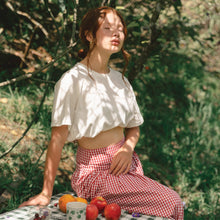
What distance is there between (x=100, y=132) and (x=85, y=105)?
0.21 meters

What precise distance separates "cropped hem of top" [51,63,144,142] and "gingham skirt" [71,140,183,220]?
0.57ft

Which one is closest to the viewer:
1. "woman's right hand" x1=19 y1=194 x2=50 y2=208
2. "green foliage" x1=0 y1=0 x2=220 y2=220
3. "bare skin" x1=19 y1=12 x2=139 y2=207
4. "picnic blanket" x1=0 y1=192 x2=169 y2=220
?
"picnic blanket" x1=0 y1=192 x2=169 y2=220

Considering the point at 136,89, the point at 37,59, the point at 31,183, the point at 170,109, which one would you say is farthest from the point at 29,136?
the point at 170,109

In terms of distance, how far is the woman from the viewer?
197cm

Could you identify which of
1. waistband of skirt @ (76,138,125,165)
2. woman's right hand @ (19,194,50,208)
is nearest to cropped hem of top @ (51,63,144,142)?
waistband of skirt @ (76,138,125,165)

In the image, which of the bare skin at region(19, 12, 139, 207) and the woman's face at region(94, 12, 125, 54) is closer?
the bare skin at region(19, 12, 139, 207)

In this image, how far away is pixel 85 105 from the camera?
205 cm

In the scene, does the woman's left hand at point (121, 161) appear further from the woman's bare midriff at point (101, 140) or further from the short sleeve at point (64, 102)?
the short sleeve at point (64, 102)

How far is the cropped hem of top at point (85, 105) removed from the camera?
6.53 ft

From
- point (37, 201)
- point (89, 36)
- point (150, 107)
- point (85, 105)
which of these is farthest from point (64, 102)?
point (150, 107)

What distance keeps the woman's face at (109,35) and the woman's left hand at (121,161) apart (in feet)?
2.21

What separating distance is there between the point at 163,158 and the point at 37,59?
1.93m

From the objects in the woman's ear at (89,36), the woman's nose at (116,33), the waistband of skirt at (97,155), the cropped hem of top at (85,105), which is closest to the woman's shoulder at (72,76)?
the cropped hem of top at (85,105)

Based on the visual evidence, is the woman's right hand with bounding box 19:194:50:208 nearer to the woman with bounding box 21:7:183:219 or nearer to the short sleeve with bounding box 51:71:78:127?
the woman with bounding box 21:7:183:219
